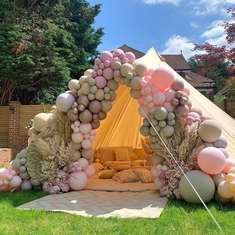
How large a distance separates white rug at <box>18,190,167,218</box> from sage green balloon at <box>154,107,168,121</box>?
1.09m

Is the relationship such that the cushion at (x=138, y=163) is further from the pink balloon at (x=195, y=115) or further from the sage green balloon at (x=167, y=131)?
the pink balloon at (x=195, y=115)

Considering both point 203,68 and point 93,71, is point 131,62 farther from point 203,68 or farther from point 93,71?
point 203,68

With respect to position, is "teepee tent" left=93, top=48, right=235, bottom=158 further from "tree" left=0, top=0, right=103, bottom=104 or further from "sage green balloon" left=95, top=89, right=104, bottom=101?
"tree" left=0, top=0, right=103, bottom=104

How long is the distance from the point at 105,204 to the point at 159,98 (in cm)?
165

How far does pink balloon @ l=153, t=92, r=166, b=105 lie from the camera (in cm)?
580

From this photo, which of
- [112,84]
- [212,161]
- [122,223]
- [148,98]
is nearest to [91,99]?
[112,84]

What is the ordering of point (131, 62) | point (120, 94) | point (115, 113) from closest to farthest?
1. point (131, 62)
2. point (120, 94)
3. point (115, 113)

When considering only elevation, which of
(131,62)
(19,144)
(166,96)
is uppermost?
(131,62)

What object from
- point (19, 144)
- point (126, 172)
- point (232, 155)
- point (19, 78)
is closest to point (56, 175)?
point (126, 172)

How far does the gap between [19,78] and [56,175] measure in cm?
877

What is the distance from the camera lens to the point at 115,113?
8547mm

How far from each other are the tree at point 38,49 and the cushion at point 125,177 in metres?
7.90

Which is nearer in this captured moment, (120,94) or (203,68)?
(120,94)

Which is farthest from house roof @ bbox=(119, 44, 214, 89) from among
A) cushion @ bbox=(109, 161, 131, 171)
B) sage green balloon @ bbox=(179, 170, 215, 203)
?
sage green balloon @ bbox=(179, 170, 215, 203)
